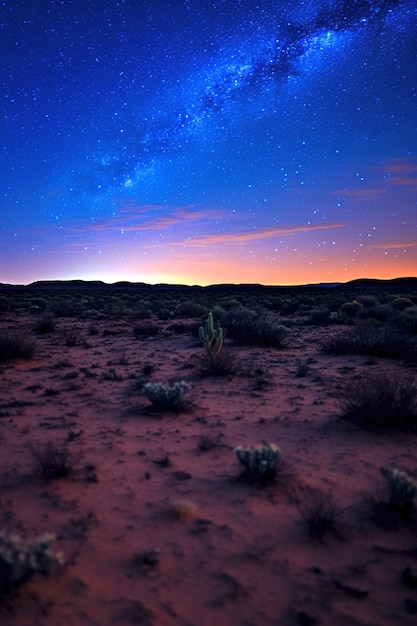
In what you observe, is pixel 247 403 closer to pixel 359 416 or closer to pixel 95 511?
pixel 359 416

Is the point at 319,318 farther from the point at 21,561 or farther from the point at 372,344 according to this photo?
the point at 21,561

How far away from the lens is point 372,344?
11.6 m

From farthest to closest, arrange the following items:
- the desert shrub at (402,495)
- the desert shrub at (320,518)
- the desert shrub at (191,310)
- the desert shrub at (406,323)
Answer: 1. the desert shrub at (191,310)
2. the desert shrub at (406,323)
3. the desert shrub at (402,495)
4. the desert shrub at (320,518)

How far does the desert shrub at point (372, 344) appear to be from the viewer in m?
11.3

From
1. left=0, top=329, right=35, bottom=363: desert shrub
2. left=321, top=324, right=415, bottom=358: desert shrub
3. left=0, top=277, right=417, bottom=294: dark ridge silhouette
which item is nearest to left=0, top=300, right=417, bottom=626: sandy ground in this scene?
left=0, top=329, right=35, bottom=363: desert shrub

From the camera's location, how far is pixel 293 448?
5676mm

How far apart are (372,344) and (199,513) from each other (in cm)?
874

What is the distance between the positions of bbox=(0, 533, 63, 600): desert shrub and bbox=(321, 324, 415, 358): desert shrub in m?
9.93

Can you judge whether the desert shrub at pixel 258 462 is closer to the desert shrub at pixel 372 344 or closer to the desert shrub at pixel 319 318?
the desert shrub at pixel 372 344

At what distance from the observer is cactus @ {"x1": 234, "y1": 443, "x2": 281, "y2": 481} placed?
15.4ft

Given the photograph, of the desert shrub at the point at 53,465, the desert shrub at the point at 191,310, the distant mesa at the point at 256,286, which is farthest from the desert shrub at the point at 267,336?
the distant mesa at the point at 256,286

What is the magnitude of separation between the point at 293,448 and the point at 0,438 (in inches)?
159

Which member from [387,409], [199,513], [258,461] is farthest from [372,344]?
[199,513]

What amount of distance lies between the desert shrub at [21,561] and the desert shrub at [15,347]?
8.30 metres
